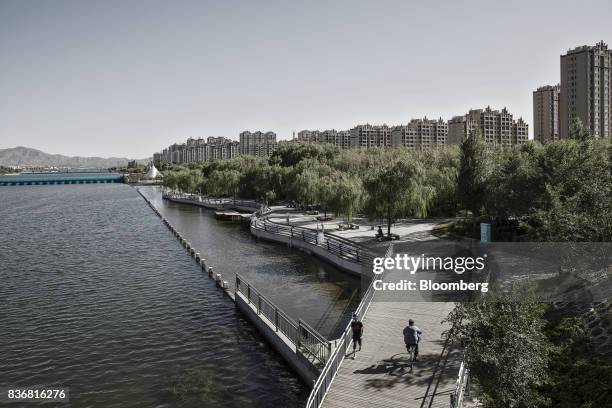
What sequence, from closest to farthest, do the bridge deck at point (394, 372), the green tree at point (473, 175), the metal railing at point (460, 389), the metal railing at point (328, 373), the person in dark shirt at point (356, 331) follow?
1. the metal railing at point (460, 389)
2. the metal railing at point (328, 373)
3. the bridge deck at point (394, 372)
4. the person in dark shirt at point (356, 331)
5. the green tree at point (473, 175)

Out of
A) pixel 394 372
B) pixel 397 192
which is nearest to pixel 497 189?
pixel 397 192

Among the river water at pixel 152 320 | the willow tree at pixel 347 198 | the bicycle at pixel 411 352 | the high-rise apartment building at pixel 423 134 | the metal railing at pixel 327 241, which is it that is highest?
the high-rise apartment building at pixel 423 134

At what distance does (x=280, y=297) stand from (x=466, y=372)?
1358 cm

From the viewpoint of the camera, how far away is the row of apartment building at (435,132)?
473 ft

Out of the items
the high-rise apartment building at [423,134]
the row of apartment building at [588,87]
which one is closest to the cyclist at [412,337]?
the row of apartment building at [588,87]

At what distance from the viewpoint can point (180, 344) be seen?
19.9 metres

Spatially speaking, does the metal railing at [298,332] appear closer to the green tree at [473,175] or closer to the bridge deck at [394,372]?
the bridge deck at [394,372]

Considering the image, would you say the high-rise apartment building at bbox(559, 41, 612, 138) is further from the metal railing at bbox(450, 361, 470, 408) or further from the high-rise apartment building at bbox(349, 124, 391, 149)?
the metal railing at bbox(450, 361, 470, 408)

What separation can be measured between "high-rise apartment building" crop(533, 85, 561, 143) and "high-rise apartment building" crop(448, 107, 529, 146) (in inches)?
353

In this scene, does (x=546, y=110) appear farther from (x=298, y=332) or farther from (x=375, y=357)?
(x=375, y=357)

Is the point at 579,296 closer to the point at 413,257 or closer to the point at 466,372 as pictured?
the point at 466,372

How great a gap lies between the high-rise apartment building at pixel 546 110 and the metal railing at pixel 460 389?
133823 millimetres

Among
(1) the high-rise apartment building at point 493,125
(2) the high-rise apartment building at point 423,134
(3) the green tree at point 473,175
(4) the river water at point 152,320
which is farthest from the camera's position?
(2) the high-rise apartment building at point 423,134

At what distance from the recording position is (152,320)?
22766mm
